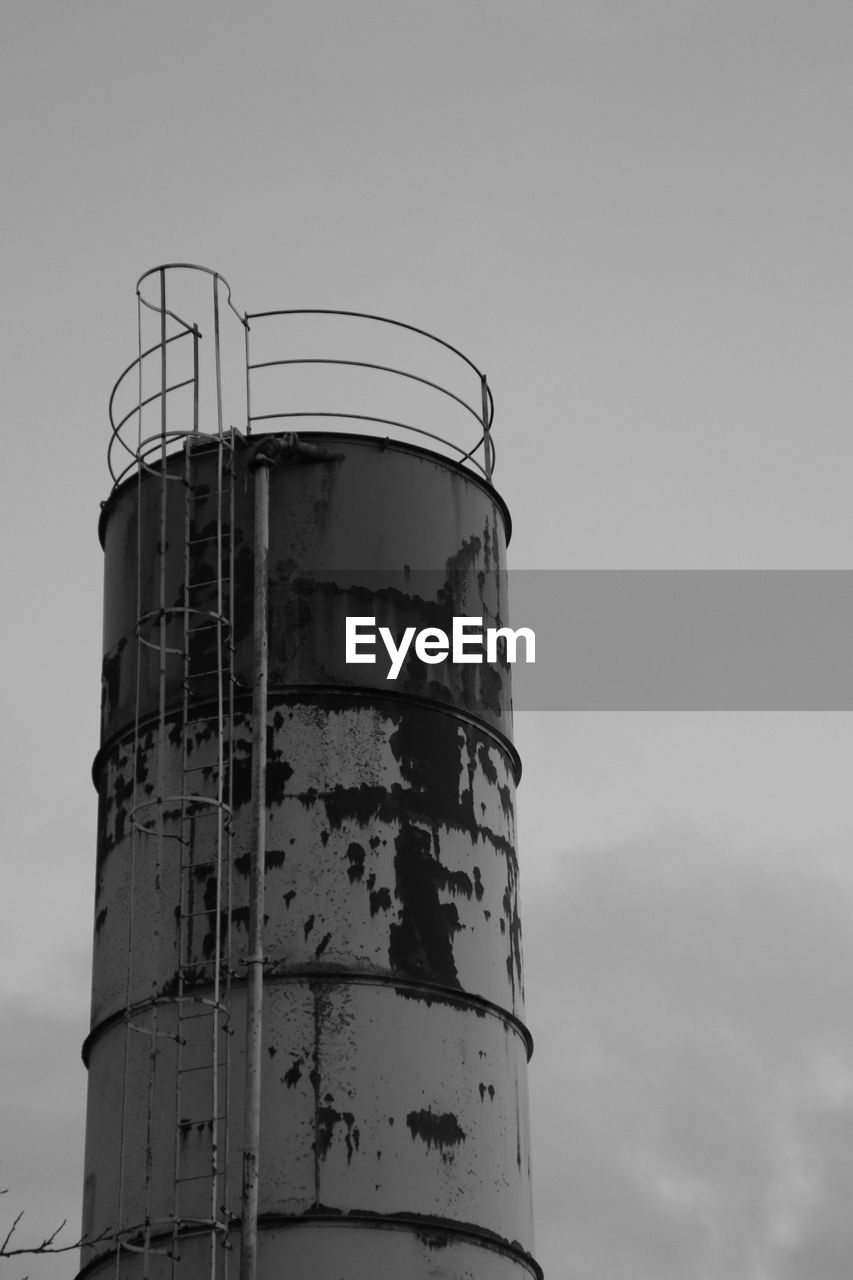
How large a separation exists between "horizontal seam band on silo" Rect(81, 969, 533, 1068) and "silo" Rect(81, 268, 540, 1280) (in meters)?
0.02

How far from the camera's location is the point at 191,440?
16.5m

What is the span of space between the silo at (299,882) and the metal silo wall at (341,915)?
0.9 inches

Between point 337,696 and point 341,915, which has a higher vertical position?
point 337,696

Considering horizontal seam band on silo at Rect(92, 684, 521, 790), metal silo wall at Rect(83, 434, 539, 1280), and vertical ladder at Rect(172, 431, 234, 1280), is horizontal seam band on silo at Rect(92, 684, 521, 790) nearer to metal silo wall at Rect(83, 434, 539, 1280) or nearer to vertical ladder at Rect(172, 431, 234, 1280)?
metal silo wall at Rect(83, 434, 539, 1280)

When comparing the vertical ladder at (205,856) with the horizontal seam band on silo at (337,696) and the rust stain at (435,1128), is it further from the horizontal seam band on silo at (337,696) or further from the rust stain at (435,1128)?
the rust stain at (435,1128)

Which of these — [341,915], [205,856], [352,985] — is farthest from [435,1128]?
[205,856]

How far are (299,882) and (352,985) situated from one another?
0.87m

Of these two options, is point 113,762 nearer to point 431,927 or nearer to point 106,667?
point 106,667

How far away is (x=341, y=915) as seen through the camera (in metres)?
14.9

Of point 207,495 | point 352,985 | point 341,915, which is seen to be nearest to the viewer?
point 352,985

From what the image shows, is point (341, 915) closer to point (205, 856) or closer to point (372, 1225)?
point (205, 856)

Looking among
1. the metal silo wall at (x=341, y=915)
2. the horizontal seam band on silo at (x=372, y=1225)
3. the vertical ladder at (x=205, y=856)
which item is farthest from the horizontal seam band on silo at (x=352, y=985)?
the horizontal seam band on silo at (x=372, y=1225)

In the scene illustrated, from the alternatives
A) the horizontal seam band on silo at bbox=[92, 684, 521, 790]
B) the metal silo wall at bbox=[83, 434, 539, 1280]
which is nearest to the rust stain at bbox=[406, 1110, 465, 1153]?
the metal silo wall at bbox=[83, 434, 539, 1280]

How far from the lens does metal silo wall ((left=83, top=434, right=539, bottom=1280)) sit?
14.2 m
